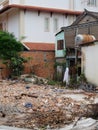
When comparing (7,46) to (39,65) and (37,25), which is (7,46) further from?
(37,25)

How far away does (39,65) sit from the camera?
28.2 metres

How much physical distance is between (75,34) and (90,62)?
12.7ft

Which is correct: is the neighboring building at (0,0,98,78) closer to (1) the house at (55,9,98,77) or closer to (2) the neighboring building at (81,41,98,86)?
(1) the house at (55,9,98,77)

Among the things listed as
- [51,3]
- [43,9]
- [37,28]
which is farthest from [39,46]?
[51,3]

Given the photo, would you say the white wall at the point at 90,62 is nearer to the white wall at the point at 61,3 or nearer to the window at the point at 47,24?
the window at the point at 47,24

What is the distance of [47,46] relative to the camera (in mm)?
30438

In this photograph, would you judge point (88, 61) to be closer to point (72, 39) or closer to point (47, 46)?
point (72, 39)

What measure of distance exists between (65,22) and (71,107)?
1877 centimetres

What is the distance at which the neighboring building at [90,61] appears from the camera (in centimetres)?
2267

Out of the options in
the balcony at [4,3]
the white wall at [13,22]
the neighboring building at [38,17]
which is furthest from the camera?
the balcony at [4,3]

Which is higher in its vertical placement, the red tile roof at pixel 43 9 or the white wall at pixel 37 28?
the red tile roof at pixel 43 9

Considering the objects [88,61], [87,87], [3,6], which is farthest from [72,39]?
[3,6]

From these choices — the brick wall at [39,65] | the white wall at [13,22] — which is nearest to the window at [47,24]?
the white wall at [13,22]

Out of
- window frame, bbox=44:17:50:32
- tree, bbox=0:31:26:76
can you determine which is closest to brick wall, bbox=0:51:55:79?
tree, bbox=0:31:26:76
